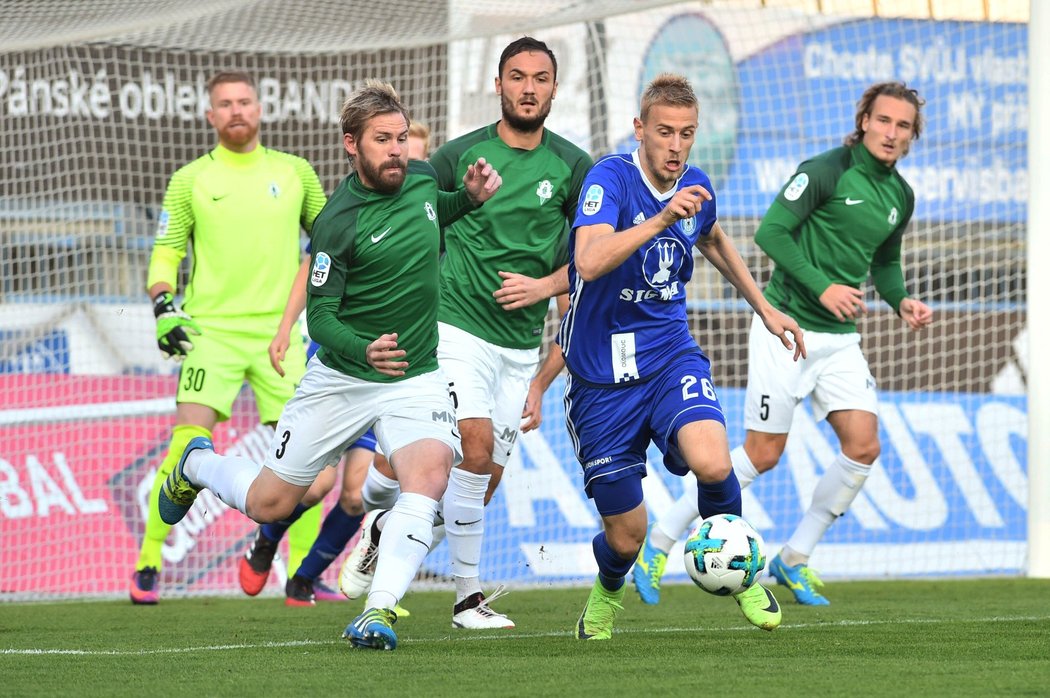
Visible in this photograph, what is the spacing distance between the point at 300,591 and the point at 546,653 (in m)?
3.11

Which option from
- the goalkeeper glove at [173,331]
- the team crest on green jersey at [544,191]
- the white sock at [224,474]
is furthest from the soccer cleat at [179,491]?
the team crest on green jersey at [544,191]

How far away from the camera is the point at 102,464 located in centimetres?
940

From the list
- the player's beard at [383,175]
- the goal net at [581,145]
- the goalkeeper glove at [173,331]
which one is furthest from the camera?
the goal net at [581,145]

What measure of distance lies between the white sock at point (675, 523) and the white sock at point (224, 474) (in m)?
2.63

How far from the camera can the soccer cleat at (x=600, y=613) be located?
18.7ft

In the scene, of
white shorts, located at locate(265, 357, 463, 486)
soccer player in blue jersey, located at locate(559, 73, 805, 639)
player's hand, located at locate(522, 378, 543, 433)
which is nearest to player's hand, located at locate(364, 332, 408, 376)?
white shorts, located at locate(265, 357, 463, 486)

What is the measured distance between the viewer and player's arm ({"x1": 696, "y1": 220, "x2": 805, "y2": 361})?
5758 mm

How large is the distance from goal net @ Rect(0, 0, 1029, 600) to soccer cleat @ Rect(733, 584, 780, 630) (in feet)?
14.0

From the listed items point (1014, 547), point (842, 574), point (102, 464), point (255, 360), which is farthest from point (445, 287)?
point (1014, 547)

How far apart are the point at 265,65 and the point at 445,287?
5.03m

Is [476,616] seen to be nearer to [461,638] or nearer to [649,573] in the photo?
[461,638]

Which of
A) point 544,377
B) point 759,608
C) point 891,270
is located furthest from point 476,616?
point 891,270

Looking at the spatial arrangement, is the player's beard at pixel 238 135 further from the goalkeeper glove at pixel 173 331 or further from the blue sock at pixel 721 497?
the blue sock at pixel 721 497

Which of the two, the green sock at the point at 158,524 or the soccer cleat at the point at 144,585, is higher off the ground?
the green sock at the point at 158,524
